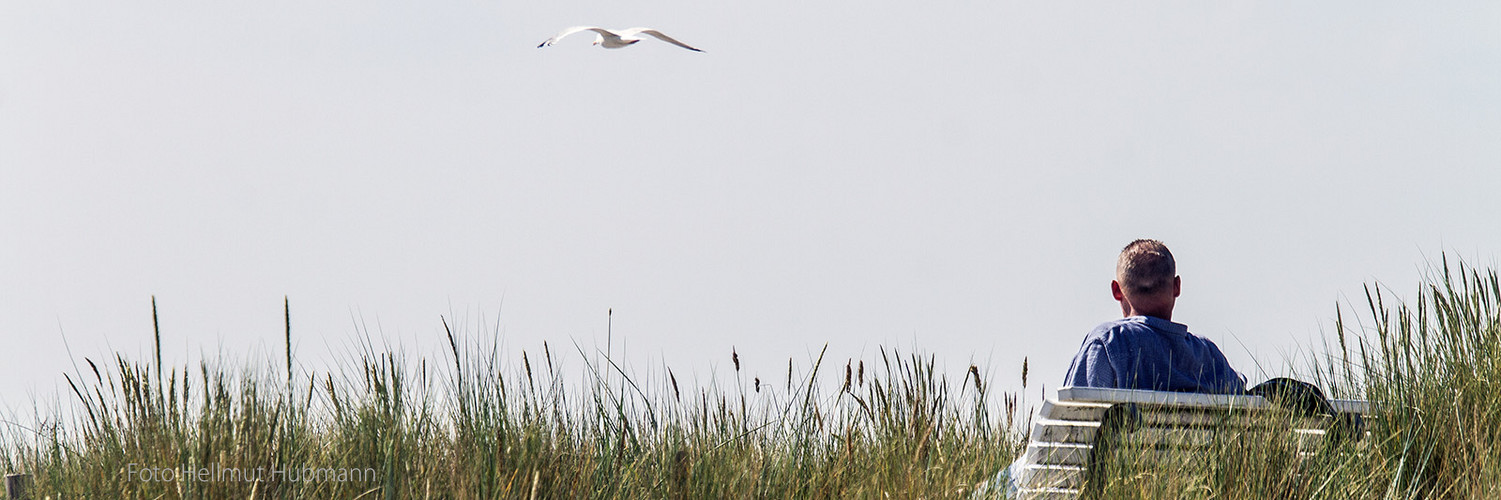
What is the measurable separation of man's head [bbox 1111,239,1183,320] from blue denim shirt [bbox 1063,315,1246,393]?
0.06 meters

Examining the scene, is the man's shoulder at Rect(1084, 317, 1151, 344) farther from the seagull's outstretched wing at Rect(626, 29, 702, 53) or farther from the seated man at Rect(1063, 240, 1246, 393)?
the seagull's outstretched wing at Rect(626, 29, 702, 53)

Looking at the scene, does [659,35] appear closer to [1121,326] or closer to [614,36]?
[614,36]

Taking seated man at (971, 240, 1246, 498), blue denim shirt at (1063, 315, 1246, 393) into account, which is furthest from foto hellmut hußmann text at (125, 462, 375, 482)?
blue denim shirt at (1063, 315, 1246, 393)

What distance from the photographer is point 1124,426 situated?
10.2ft

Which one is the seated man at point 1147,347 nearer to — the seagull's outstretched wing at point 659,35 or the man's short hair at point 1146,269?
the man's short hair at point 1146,269

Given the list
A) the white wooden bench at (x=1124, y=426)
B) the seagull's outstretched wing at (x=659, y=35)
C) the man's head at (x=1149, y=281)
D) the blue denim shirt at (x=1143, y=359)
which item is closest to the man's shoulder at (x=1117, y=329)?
the blue denim shirt at (x=1143, y=359)

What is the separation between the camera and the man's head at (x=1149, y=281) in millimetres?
3713

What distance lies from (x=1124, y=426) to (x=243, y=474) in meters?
2.02

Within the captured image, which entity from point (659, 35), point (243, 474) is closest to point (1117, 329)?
point (659, 35)

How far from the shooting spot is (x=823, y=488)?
3.65 metres

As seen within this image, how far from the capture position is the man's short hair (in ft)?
12.2

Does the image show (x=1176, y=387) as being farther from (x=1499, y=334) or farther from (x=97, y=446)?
(x=97, y=446)

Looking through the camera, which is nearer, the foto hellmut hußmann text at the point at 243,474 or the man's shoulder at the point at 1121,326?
the foto hellmut hußmann text at the point at 243,474

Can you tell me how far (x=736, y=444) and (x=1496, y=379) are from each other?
2.20m
